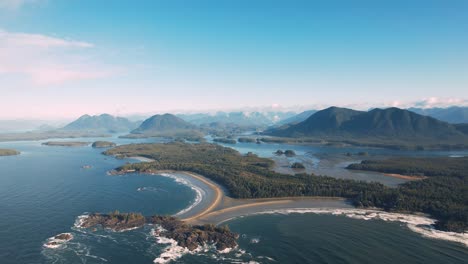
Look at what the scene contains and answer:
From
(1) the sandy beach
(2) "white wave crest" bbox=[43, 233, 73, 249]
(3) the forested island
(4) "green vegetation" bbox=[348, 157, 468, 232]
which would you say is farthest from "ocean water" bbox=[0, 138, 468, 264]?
(3) the forested island

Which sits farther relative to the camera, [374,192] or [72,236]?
[374,192]

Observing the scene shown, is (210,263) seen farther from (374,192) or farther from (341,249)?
(374,192)

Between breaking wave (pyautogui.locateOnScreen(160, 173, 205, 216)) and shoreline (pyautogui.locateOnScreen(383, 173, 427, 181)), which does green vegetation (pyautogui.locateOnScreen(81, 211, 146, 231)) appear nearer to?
breaking wave (pyautogui.locateOnScreen(160, 173, 205, 216))

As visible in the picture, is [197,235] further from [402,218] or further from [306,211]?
[402,218]

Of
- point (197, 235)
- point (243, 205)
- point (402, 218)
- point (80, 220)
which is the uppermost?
point (243, 205)

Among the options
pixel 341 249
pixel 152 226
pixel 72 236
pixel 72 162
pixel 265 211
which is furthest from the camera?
pixel 72 162

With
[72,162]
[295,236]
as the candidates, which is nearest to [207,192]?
[295,236]

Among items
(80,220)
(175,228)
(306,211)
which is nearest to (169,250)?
(175,228)
